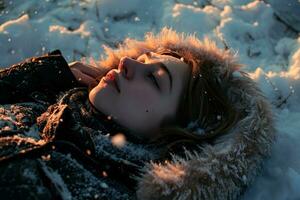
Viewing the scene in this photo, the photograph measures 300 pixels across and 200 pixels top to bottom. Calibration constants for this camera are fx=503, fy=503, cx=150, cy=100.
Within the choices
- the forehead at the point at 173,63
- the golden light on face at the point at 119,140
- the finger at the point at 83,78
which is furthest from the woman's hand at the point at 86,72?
the golden light on face at the point at 119,140

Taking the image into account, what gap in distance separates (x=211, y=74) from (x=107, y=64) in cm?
91

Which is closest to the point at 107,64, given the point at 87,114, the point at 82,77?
the point at 82,77

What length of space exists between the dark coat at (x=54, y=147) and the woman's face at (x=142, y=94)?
0.31 feet

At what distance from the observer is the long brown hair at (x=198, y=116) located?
299 cm

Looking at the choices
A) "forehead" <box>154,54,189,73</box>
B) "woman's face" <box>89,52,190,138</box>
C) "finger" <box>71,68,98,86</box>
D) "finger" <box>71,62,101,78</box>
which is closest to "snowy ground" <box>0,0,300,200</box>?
"finger" <box>71,62,101,78</box>

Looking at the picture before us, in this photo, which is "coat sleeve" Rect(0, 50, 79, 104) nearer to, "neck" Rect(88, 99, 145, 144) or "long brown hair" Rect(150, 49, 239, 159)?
"neck" Rect(88, 99, 145, 144)

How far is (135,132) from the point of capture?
307cm

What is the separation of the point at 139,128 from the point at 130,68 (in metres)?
0.38

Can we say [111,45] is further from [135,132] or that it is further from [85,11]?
[135,132]

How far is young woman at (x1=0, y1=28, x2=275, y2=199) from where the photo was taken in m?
2.60

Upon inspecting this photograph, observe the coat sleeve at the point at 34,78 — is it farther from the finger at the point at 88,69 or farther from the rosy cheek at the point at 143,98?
the rosy cheek at the point at 143,98

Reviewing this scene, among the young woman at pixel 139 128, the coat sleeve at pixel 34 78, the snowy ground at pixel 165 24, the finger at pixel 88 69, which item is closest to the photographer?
the young woman at pixel 139 128

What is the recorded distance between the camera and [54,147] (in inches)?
104

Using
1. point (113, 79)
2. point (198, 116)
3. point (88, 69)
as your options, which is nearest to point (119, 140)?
point (113, 79)
